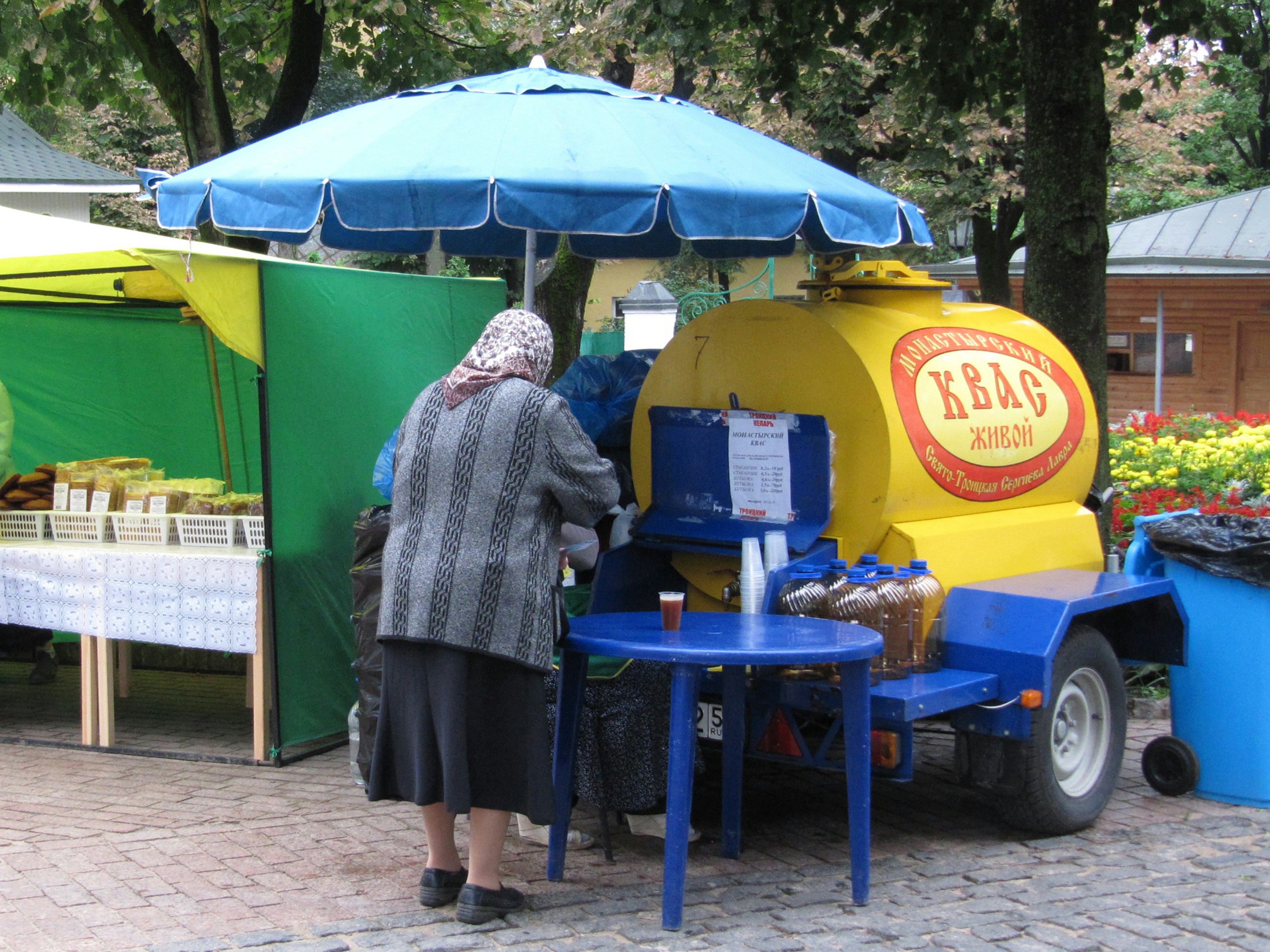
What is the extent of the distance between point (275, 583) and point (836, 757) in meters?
2.64

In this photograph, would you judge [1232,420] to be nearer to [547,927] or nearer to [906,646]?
[906,646]

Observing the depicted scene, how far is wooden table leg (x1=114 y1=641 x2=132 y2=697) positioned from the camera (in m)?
7.48

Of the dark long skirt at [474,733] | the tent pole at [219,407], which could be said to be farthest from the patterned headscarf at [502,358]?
the tent pole at [219,407]

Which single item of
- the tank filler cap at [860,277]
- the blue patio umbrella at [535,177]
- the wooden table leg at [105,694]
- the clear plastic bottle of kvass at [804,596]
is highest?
Result: the blue patio umbrella at [535,177]

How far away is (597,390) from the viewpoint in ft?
19.3

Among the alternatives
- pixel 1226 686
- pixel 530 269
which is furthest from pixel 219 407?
pixel 1226 686

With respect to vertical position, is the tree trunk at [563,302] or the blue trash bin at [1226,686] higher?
the tree trunk at [563,302]

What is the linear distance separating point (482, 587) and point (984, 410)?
2409 millimetres

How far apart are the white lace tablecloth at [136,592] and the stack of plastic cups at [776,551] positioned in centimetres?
247

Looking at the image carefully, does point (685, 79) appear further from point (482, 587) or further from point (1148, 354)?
point (1148, 354)

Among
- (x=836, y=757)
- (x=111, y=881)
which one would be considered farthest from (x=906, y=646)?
(x=111, y=881)

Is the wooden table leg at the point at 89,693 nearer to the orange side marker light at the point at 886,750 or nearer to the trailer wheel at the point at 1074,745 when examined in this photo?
the orange side marker light at the point at 886,750

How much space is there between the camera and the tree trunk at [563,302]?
10.5 metres

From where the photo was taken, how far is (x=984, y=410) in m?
5.32
